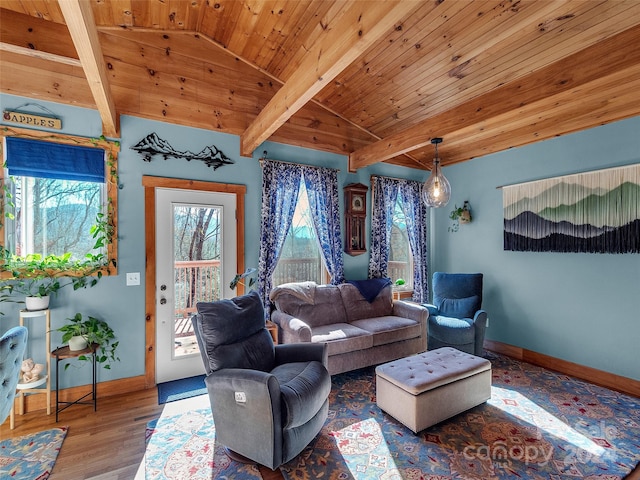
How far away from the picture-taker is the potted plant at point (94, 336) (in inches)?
100

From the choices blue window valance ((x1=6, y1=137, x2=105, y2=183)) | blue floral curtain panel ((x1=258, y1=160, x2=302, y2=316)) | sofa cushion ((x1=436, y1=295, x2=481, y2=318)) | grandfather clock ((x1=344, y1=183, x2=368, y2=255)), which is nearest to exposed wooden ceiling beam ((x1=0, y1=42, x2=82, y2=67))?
blue window valance ((x1=6, y1=137, x2=105, y2=183))

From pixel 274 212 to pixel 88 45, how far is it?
2.29 metres

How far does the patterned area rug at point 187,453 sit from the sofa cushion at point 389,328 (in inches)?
70.6

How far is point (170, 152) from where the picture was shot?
125 inches

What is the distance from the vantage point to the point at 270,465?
5.95ft

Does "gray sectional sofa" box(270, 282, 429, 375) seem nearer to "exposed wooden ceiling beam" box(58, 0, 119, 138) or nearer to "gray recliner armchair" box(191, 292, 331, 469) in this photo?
"gray recliner armchair" box(191, 292, 331, 469)

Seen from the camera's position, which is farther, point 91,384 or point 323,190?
point 323,190

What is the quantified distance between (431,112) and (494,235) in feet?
6.42

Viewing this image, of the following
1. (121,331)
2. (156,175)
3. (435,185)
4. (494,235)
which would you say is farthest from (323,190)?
(121,331)

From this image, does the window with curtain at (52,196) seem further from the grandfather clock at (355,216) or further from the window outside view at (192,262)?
the grandfather clock at (355,216)

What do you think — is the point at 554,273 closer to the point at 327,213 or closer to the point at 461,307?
the point at 461,307

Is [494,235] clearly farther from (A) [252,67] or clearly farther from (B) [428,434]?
(A) [252,67]

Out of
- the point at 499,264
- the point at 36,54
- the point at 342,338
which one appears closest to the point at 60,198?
the point at 36,54

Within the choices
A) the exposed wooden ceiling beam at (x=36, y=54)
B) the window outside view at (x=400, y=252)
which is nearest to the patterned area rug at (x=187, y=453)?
the exposed wooden ceiling beam at (x=36, y=54)
